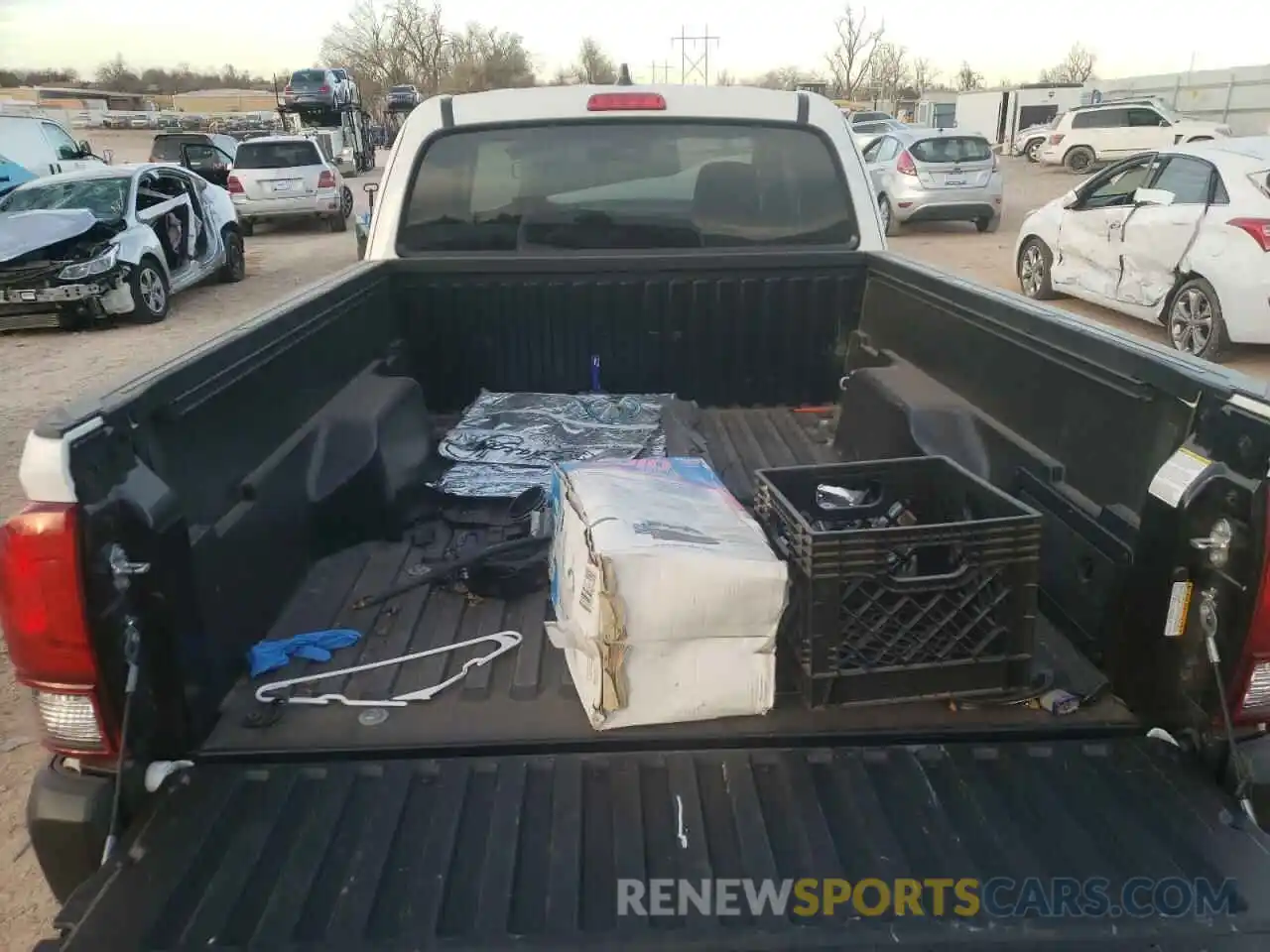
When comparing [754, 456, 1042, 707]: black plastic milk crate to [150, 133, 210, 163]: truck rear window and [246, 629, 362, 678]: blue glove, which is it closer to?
[246, 629, 362, 678]: blue glove

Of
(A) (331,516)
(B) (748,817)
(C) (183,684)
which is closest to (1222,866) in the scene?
(B) (748,817)

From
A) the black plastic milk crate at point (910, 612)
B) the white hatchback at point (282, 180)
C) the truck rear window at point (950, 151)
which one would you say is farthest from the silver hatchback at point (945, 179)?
the black plastic milk crate at point (910, 612)

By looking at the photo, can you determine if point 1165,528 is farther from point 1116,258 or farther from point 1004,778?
point 1116,258

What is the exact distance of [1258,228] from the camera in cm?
799

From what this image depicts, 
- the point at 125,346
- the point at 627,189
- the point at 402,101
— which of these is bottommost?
the point at 125,346

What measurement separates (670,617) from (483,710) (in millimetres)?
501

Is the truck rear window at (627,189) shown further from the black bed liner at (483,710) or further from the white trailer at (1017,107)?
the white trailer at (1017,107)

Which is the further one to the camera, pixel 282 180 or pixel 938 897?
pixel 282 180

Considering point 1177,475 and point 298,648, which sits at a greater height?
point 1177,475

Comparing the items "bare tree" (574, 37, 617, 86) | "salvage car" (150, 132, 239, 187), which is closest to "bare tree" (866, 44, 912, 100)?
"bare tree" (574, 37, 617, 86)

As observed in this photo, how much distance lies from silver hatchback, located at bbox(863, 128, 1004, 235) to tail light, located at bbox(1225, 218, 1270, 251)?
358 inches

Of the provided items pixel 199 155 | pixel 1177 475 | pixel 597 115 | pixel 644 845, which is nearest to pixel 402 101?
pixel 199 155

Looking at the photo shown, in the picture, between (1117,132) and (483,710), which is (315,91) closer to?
(1117,132)

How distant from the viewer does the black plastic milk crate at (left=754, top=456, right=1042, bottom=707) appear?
191cm
